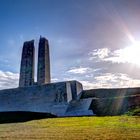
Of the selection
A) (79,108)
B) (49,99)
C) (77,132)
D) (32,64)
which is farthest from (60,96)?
(77,132)

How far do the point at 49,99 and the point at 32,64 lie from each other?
15.6 meters

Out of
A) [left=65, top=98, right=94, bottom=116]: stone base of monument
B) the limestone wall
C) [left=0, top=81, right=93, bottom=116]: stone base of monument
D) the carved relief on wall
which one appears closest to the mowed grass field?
[left=65, top=98, right=94, bottom=116]: stone base of monument

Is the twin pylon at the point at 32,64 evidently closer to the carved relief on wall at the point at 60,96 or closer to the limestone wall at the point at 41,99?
the limestone wall at the point at 41,99

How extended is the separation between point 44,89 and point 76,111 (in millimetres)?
7908

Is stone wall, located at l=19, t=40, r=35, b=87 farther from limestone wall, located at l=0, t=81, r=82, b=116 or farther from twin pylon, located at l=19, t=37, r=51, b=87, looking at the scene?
limestone wall, located at l=0, t=81, r=82, b=116

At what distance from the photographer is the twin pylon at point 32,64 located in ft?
145

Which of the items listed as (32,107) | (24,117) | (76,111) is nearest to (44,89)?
(32,107)

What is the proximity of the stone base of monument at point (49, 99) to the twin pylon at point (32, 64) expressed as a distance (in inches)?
310

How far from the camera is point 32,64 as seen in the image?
4688 cm

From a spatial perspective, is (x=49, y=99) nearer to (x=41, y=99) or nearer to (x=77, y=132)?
(x=41, y=99)

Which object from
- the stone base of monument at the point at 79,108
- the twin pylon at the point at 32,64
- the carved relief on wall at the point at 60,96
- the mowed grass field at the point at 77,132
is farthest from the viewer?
the twin pylon at the point at 32,64

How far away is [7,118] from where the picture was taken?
19.7m

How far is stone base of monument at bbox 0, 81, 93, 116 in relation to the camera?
99.1ft

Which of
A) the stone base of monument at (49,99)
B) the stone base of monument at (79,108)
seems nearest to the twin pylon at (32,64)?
the stone base of monument at (49,99)
